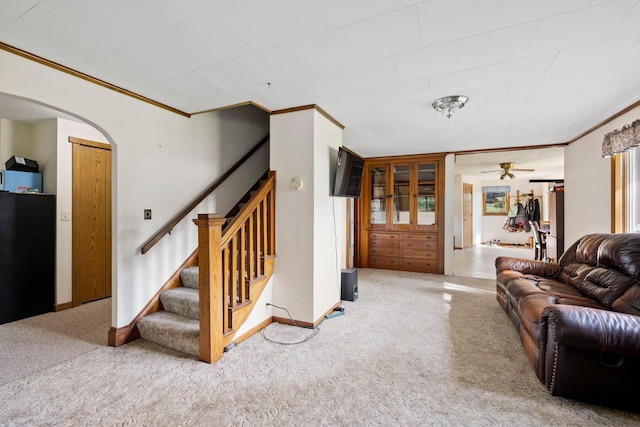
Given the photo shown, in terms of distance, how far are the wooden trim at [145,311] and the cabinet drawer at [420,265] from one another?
3.89m

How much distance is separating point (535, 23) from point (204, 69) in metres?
2.16

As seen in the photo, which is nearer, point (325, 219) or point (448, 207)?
point (325, 219)

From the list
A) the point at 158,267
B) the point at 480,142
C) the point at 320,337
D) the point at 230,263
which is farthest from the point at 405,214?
the point at 158,267

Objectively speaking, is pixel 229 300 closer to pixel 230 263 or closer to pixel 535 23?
pixel 230 263

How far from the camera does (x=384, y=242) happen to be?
5766 mm

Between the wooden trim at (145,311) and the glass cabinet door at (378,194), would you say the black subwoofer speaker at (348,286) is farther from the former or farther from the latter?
the glass cabinet door at (378,194)

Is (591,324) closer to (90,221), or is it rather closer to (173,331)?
(173,331)

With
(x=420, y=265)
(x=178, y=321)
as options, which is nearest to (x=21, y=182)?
(x=178, y=321)

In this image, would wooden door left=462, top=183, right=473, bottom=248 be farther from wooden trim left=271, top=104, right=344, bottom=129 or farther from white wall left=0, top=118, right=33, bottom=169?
white wall left=0, top=118, right=33, bottom=169

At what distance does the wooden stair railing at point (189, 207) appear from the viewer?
2.71 meters

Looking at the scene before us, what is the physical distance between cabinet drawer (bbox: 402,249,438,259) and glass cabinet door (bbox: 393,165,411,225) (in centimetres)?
55

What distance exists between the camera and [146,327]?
8.45 feet

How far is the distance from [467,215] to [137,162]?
892cm

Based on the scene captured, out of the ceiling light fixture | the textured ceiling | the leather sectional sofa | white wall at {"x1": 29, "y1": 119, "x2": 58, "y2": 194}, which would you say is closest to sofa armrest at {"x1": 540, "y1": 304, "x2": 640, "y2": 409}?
the leather sectional sofa
